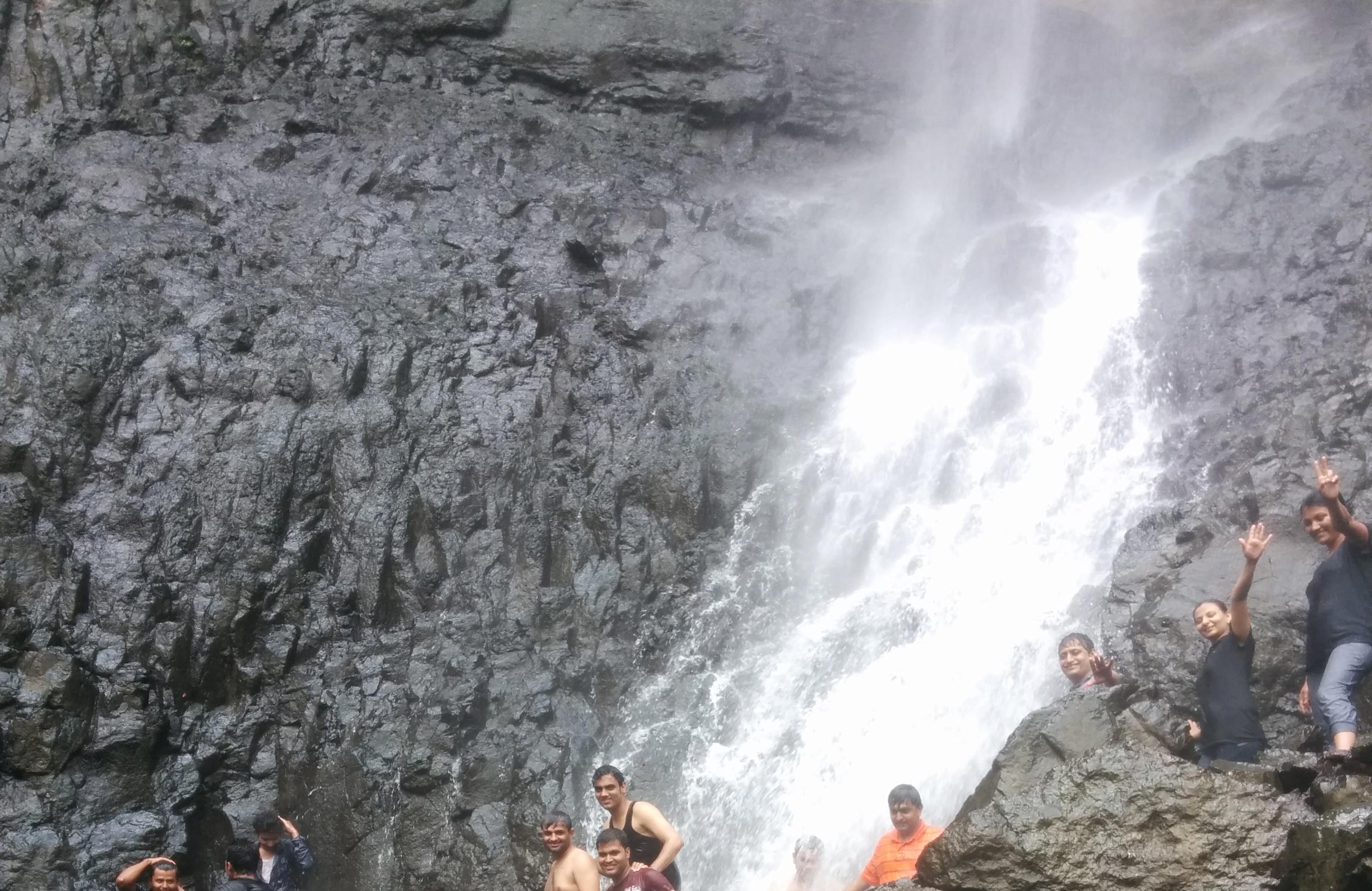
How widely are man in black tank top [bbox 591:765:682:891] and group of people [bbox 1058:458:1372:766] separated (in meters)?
3.09

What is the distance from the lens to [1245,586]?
244 inches

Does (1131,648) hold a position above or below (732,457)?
below

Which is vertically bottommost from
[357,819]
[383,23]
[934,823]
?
[357,819]

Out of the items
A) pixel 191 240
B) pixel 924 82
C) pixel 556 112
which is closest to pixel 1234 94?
pixel 924 82

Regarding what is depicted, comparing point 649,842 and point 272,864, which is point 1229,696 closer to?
point 649,842

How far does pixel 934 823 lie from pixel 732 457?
5.22 meters

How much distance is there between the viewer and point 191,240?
14.8 meters

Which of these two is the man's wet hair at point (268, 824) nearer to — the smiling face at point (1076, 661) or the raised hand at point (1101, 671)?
the smiling face at point (1076, 661)

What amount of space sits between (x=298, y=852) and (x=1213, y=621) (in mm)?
6139

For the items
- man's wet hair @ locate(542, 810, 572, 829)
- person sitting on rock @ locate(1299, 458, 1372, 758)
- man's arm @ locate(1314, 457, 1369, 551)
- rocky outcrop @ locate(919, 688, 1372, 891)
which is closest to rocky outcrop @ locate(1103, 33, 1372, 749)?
person sitting on rock @ locate(1299, 458, 1372, 758)

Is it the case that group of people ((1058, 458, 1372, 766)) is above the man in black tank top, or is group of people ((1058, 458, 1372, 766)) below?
above

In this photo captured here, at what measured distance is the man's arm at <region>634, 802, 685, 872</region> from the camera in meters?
6.21

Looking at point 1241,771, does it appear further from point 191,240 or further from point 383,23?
point 383,23

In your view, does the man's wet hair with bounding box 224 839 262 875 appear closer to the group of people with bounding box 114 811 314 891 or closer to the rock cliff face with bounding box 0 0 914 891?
Result: the group of people with bounding box 114 811 314 891
